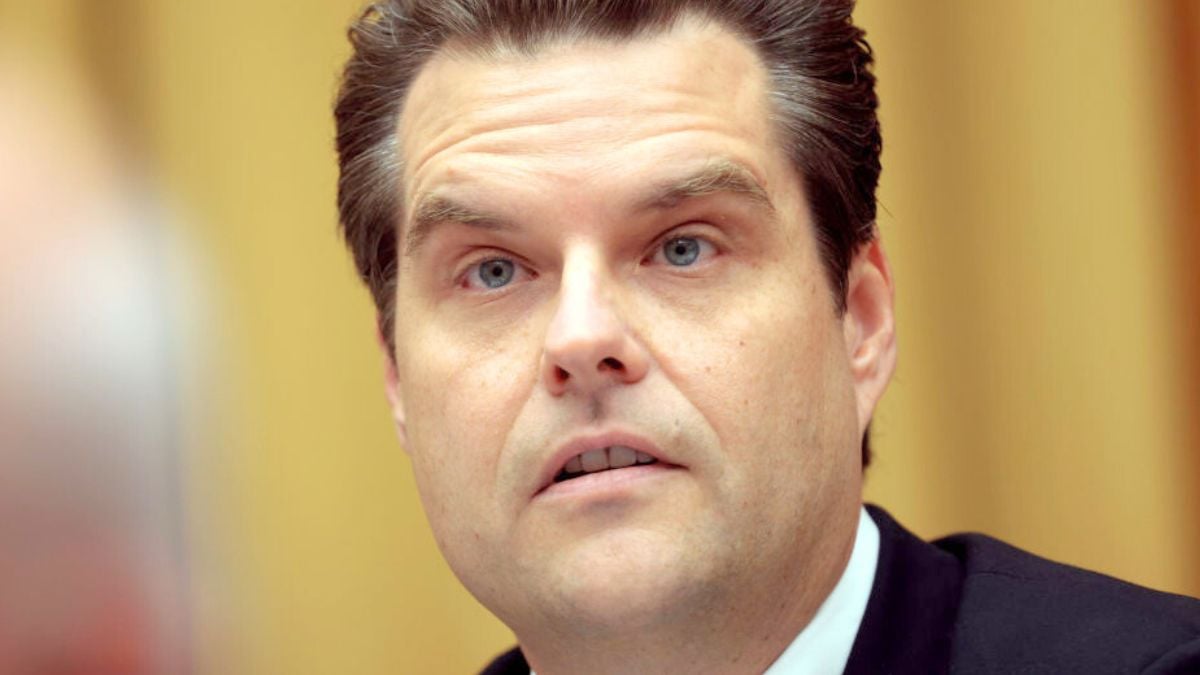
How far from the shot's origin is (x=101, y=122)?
310 centimetres

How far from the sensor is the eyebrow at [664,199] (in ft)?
6.14

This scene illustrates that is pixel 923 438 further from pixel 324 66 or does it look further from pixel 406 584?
pixel 324 66

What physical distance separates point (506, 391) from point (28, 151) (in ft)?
5.38

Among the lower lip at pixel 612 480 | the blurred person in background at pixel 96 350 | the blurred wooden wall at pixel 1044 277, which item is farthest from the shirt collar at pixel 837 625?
the blurred person in background at pixel 96 350

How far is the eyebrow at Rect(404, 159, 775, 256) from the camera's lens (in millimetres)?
1871

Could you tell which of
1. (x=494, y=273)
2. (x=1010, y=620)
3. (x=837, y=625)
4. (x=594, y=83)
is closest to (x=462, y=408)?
(x=494, y=273)

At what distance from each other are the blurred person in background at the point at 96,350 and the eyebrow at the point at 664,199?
1.23 meters

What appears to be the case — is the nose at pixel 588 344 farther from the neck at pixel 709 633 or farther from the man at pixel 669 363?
the neck at pixel 709 633

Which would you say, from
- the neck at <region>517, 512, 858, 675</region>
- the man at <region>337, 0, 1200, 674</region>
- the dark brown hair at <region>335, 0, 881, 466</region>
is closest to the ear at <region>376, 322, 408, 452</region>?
the dark brown hair at <region>335, 0, 881, 466</region>

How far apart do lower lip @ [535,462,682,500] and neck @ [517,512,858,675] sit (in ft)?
0.48

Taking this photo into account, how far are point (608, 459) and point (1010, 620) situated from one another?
541 millimetres

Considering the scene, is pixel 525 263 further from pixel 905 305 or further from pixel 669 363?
pixel 905 305

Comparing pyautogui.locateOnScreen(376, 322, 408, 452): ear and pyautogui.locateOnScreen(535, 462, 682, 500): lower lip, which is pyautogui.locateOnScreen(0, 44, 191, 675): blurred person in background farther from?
pyautogui.locateOnScreen(535, 462, 682, 500): lower lip

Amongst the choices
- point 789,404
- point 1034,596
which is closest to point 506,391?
point 789,404
